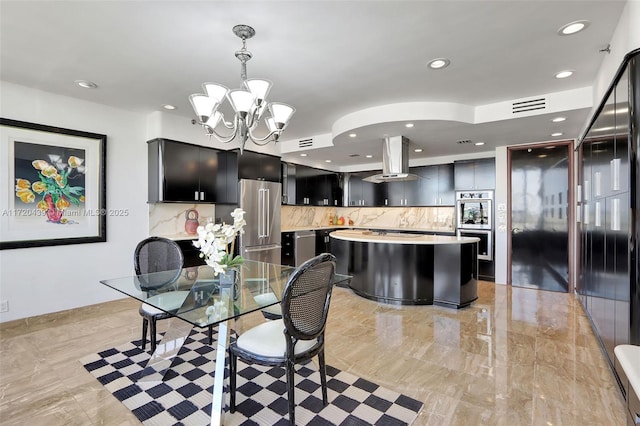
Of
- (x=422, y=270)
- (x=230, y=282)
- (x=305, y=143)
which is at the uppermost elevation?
(x=305, y=143)

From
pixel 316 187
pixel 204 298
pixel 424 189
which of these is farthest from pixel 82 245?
pixel 424 189

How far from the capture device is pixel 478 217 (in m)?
5.79

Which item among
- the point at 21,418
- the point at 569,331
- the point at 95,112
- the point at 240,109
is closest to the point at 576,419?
the point at 569,331

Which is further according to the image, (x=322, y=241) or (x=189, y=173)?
(x=322, y=241)

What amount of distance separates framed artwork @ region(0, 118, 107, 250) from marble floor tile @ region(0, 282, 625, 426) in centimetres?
96

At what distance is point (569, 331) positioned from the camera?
3305 millimetres

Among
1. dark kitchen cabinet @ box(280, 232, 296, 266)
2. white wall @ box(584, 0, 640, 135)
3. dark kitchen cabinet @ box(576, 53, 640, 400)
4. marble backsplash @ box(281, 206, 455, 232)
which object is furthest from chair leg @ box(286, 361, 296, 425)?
marble backsplash @ box(281, 206, 455, 232)

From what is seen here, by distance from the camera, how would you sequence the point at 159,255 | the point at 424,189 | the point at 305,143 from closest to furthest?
the point at 159,255
the point at 305,143
the point at 424,189

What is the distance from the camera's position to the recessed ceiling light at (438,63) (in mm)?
2898

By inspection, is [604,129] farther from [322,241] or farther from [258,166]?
[322,241]

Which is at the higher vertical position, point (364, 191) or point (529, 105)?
point (529, 105)

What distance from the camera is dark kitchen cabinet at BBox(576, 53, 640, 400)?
2002mm

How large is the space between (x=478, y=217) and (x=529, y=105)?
96.7 inches

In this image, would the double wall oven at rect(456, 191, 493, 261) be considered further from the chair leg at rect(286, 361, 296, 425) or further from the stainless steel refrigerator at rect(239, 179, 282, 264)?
the chair leg at rect(286, 361, 296, 425)
